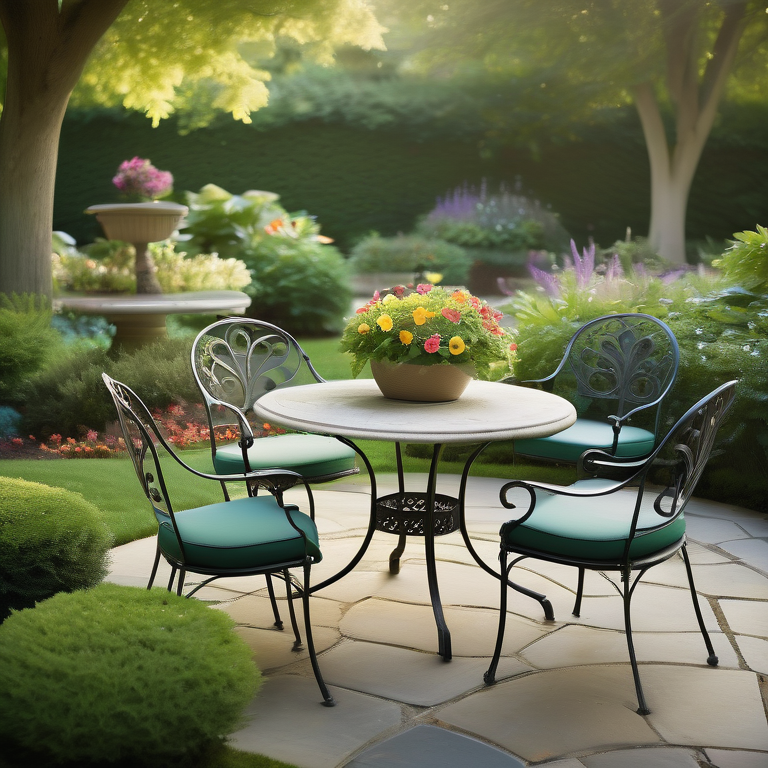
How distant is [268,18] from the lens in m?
7.98

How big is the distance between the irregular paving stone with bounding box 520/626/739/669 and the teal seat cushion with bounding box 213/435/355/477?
37.2 inches

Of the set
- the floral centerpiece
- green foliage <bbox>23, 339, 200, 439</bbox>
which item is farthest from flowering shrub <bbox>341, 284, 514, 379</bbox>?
green foliage <bbox>23, 339, 200, 439</bbox>

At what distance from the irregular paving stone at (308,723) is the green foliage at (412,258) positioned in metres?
9.70

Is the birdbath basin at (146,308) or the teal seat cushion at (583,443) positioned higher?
the birdbath basin at (146,308)

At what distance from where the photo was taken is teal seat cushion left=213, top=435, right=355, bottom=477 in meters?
2.92

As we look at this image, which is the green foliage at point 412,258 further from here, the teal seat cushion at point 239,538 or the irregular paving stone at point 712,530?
the teal seat cushion at point 239,538

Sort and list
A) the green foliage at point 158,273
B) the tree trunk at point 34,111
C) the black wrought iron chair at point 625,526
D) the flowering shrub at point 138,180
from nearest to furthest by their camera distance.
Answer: the black wrought iron chair at point 625,526, the tree trunk at point 34,111, the flowering shrub at point 138,180, the green foliage at point 158,273

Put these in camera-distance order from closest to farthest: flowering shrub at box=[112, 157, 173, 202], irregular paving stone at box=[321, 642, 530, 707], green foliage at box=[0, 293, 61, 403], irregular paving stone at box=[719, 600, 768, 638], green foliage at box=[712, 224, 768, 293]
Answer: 1. irregular paving stone at box=[321, 642, 530, 707]
2. irregular paving stone at box=[719, 600, 768, 638]
3. green foliage at box=[712, 224, 768, 293]
4. green foliage at box=[0, 293, 61, 403]
5. flowering shrub at box=[112, 157, 173, 202]

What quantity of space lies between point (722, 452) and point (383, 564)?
6.39ft

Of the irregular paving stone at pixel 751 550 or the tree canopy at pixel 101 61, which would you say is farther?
the tree canopy at pixel 101 61

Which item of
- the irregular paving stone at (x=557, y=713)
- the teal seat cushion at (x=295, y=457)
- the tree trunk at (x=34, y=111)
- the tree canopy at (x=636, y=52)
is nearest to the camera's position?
the irregular paving stone at (x=557, y=713)

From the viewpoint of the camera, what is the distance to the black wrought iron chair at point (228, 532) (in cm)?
212

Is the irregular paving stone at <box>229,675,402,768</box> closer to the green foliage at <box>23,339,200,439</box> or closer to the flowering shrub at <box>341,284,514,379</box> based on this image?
the flowering shrub at <box>341,284,514,379</box>

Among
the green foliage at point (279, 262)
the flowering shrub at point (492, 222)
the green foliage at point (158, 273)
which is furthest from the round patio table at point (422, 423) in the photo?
the flowering shrub at point (492, 222)
